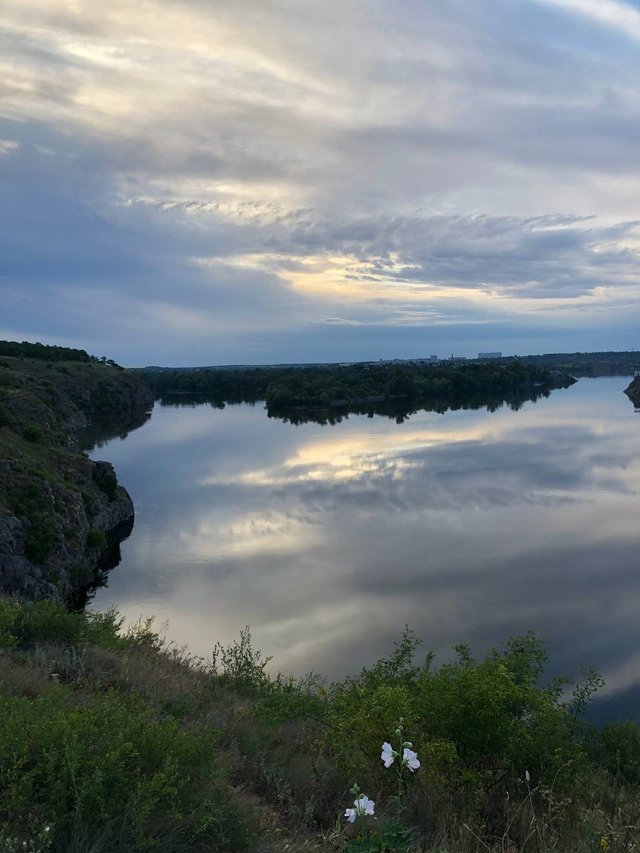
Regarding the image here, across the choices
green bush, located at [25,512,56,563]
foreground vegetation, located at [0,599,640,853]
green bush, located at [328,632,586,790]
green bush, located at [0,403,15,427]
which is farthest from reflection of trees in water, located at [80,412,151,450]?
green bush, located at [328,632,586,790]

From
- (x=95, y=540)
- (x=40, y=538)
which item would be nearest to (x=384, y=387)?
(x=95, y=540)

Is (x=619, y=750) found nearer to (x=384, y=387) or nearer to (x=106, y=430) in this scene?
(x=106, y=430)

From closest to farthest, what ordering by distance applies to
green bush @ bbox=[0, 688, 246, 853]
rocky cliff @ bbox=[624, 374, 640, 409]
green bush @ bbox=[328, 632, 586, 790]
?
green bush @ bbox=[0, 688, 246, 853]
green bush @ bbox=[328, 632, 586, 790]
rocky cliff @ bbox=[624, 374, 640, 409]

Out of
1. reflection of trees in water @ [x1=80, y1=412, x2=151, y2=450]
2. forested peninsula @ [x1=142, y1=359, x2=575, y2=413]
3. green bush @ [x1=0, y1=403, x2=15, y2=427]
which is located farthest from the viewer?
forested peninsula @ [x1=142, y1=359, x2=575, y2=413]

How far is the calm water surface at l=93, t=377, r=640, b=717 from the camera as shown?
17.3m

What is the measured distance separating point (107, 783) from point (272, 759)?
244 centimetres

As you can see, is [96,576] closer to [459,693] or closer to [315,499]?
[315,499]

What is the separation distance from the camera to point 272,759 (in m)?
5.49

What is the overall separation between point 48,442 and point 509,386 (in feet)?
369

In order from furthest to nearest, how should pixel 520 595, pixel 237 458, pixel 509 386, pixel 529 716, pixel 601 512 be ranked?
pixel 509 386
pixel 237 458
pixel 601 512
pixel 520 595
pixel 529 716

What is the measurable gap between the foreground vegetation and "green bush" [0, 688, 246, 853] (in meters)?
0.01

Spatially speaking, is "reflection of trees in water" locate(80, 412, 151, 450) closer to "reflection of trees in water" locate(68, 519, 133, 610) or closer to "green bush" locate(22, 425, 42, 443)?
"green bush" locate(22, 425, 42, 443)

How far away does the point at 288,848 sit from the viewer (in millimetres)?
3600

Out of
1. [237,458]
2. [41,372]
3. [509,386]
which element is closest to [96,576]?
[237,458]
